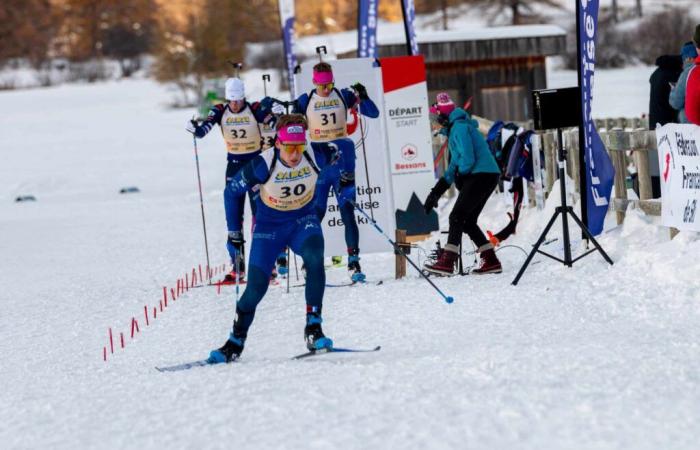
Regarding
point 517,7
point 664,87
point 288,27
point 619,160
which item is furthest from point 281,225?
point 517,7

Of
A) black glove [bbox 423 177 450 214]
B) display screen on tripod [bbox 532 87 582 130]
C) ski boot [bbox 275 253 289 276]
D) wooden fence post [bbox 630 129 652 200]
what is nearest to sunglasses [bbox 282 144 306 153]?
display screen on tripod [bbox 532 87 582 130]

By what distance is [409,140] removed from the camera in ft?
42.2

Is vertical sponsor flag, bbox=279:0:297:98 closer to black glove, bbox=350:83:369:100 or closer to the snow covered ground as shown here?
the snow covered ground

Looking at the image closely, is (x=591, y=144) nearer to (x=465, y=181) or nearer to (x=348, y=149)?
(x=465, y=181)

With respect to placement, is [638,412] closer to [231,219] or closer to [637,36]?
[231,219]

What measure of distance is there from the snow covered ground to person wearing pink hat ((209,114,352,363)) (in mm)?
259

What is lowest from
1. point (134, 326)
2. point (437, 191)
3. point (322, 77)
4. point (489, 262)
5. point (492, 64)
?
point (134, 326)

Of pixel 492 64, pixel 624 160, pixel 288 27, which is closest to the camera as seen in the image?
pixel 624 160

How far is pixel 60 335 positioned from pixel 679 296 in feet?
15.3

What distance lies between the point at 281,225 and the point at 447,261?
10.8 feet

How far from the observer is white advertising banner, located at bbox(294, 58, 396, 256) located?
1141 centimetres

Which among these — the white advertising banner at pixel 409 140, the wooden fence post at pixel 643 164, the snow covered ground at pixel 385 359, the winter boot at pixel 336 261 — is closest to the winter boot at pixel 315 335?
the snow covered ground at pixel 385 359

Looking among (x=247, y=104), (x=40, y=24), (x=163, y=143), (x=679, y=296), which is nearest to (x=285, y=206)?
(x=679, y=296)

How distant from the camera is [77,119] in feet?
176
